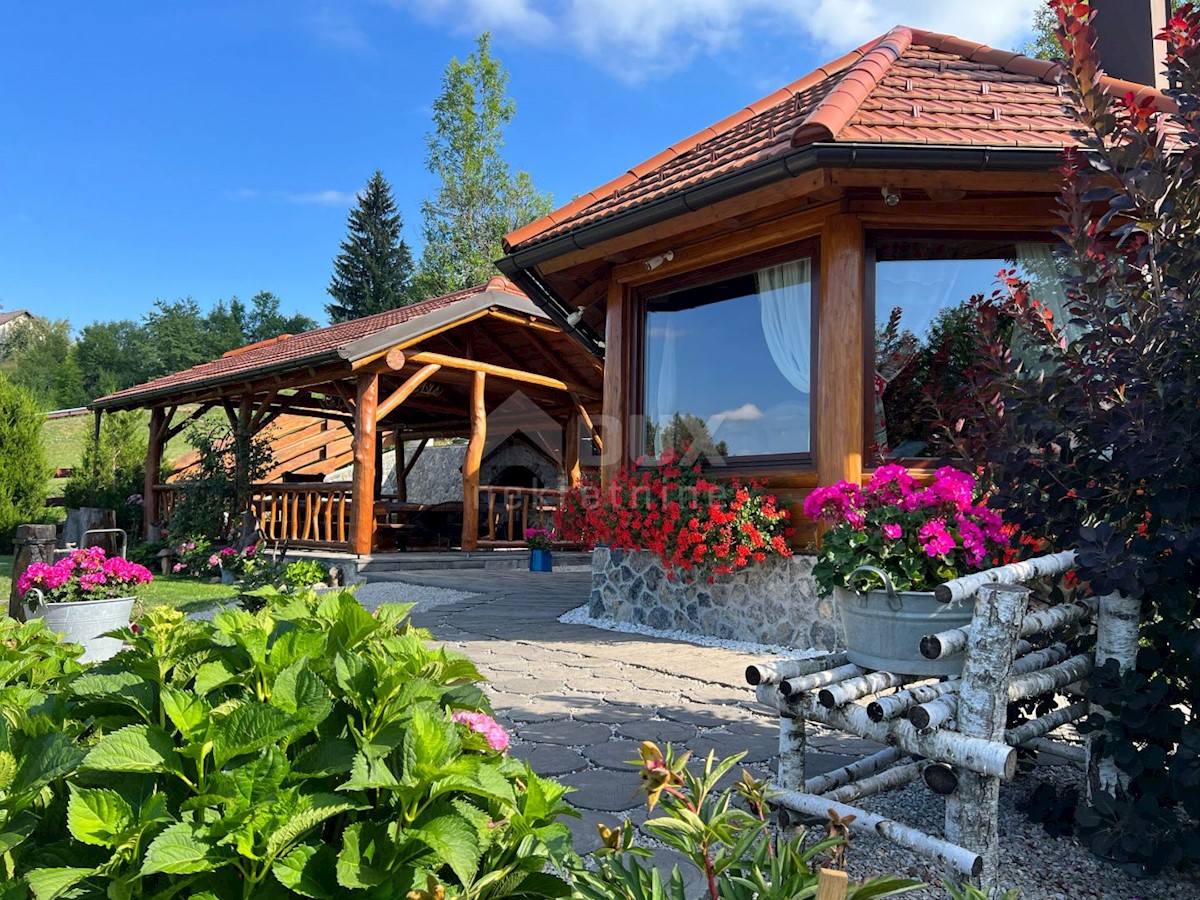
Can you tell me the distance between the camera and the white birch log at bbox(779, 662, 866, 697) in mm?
2033

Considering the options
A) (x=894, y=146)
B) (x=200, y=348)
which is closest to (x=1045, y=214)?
(x=894, y=146)

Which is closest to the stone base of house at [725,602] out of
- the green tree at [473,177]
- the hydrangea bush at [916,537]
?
the hydrangea bush at [916,537]

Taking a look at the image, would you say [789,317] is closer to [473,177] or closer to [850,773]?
[850,773]

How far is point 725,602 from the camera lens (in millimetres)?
5273

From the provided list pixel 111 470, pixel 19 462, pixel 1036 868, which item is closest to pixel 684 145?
pixel 1036 868

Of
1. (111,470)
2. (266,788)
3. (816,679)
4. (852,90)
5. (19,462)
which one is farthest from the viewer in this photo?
(111,470)

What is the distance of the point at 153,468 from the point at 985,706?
46.6 feet

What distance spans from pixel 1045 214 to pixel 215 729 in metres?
5.40

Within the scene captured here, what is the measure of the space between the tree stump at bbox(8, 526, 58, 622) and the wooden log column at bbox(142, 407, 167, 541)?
27.4 ft

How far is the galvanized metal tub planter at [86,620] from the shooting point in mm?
4480

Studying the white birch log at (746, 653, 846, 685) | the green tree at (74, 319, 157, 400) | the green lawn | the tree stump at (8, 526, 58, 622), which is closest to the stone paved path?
the white birch log at (746, 653, 846, 685)

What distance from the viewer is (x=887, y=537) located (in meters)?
2.31

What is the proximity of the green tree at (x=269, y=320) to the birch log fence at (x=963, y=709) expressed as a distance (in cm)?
5208

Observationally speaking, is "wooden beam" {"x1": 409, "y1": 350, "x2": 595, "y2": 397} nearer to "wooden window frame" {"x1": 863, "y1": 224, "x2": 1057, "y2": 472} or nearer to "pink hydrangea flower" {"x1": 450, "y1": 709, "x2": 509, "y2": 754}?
"wooden window frame" {"x1": 863, "y1": 224, "x2": 1057, "y2": 472}
